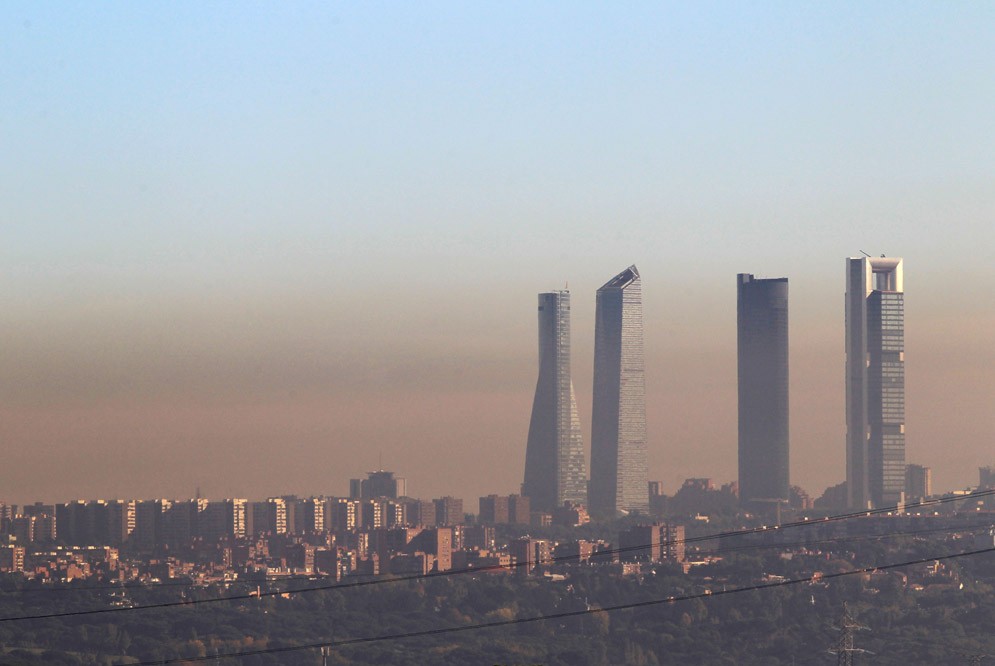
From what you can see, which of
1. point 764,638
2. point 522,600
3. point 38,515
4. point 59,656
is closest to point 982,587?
point 764,638

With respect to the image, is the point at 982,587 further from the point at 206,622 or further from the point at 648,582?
the point at 206,622

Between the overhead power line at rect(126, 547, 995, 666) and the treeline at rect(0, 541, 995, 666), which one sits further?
the overhead power line at rect(126, 547, 995, 666)

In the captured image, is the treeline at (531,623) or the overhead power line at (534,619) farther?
the overhead power line at (534,619)

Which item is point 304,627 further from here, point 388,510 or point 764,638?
point 388,510

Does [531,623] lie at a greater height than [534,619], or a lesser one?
lesser

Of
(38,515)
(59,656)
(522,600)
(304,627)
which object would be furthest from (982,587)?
(38,515)

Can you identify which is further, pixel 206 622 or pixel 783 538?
pixel 783 538

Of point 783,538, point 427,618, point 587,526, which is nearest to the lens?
point 427,618

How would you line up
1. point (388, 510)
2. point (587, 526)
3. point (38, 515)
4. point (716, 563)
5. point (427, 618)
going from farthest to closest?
point (587, 526), point (388, 510), point (38, 515), point (716, 563), point (427, 618)

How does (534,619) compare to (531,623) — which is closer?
(531,623)
